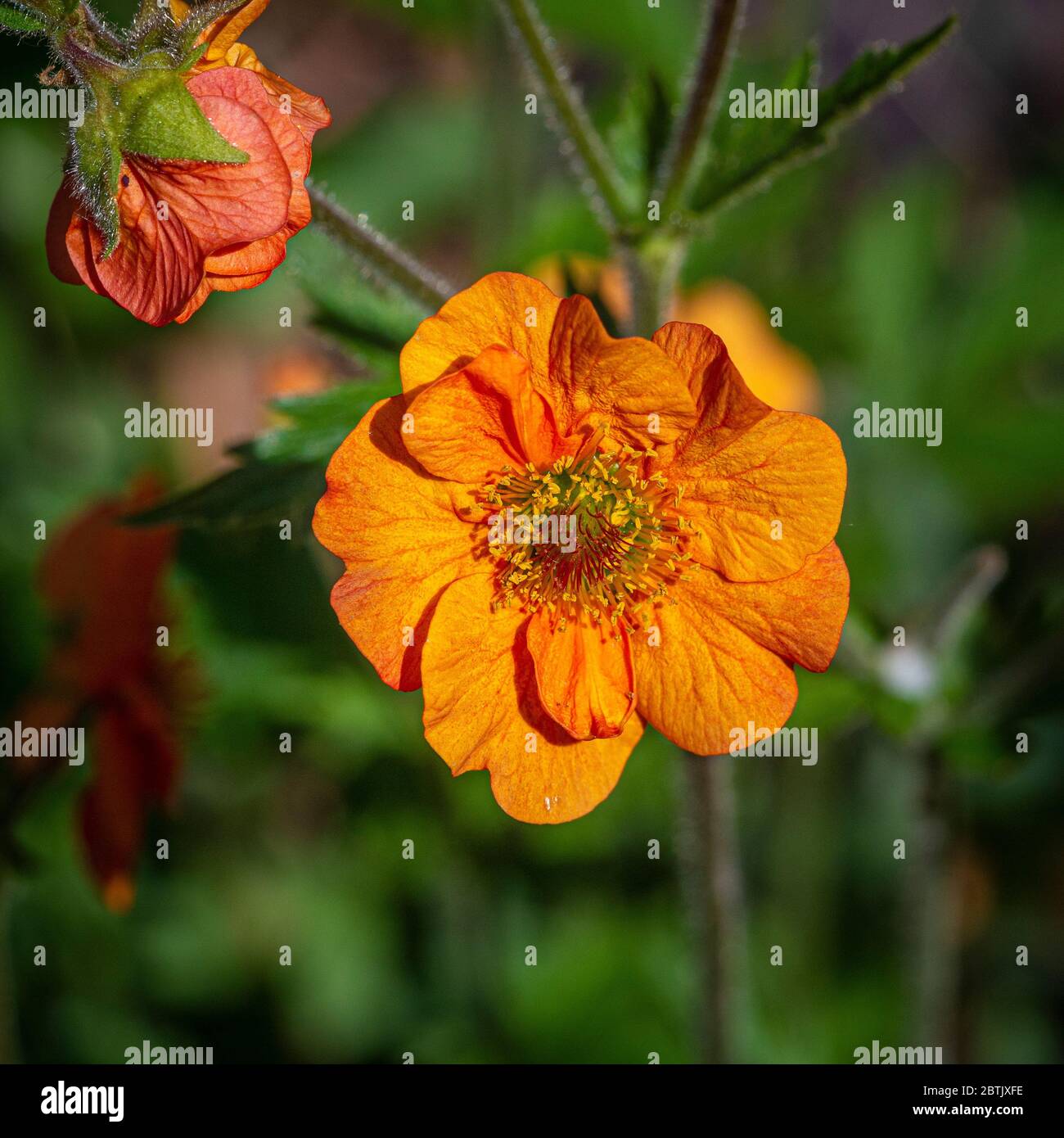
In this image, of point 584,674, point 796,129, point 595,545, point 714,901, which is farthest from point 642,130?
point 714,901

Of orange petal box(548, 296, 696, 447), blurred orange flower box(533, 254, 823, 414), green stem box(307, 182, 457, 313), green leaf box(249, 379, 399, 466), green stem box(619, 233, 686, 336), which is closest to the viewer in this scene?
orange petal box(548, 296, 696, 447)

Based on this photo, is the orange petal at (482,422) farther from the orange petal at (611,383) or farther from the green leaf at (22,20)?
the green leaf at (22,20)

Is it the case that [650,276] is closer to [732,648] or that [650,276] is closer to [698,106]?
[698,106]

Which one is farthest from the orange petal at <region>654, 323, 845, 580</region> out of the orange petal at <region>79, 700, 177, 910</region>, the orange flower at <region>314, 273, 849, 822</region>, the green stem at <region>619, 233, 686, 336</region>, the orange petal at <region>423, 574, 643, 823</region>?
the orange petal at <region>79, 700, 177, 910</region>

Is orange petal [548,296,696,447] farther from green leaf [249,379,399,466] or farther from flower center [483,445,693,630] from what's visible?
green leaf [249,379,399,466]

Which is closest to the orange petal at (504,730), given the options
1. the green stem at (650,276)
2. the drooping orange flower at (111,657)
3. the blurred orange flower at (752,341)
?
the green stem at (650,276)

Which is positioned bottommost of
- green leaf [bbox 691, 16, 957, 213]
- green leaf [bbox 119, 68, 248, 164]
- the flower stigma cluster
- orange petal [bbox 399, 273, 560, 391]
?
the flower stigma cluster

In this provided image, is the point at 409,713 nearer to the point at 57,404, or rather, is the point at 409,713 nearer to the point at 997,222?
the point at 57,404
